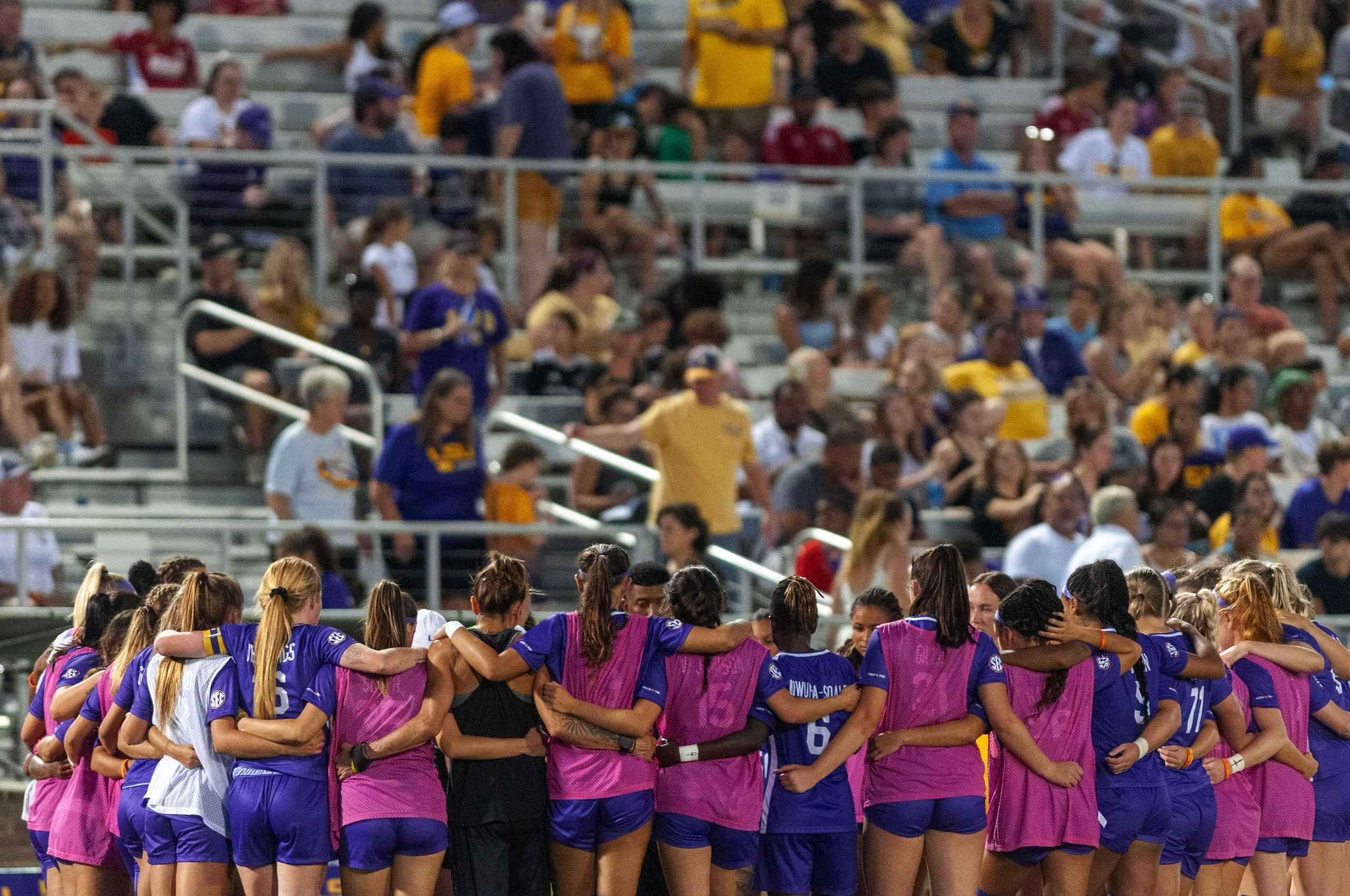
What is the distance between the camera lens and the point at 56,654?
8.60 m

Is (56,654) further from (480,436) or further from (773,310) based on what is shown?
(773,310)

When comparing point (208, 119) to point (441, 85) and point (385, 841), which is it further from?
point (385, 841)

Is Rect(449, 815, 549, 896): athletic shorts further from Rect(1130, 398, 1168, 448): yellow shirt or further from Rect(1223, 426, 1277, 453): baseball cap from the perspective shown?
Rect(1130, 398, 1168, 448): yellow shirt

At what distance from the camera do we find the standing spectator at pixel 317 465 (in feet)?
40.7

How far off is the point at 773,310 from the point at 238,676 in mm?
8850

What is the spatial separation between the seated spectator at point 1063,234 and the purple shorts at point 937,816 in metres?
8.71

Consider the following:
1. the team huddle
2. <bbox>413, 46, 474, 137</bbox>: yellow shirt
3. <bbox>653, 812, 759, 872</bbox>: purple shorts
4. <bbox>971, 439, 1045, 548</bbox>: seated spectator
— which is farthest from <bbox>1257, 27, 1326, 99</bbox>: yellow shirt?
<bbox>653, 812, 759, 872</bbox>: purple shorts

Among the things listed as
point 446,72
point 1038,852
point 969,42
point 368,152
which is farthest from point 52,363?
point 969,42

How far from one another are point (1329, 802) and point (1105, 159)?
9141 millimetres

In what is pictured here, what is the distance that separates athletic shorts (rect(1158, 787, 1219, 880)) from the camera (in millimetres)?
8539

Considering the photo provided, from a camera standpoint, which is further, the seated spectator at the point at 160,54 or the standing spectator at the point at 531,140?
the seated spectator at the point at 160,54

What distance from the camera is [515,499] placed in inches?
494

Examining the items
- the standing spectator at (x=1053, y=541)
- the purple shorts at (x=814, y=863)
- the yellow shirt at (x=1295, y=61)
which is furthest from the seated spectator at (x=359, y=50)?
the purple shorts at (x=814, y=863)

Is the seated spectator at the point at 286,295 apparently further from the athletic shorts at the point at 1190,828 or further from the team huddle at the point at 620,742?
the athletic shorts at the point at 1190,828
